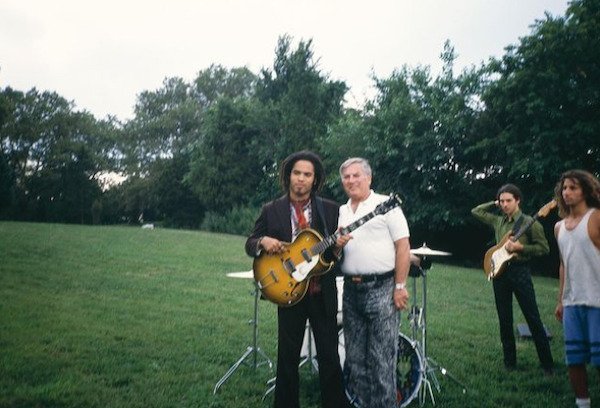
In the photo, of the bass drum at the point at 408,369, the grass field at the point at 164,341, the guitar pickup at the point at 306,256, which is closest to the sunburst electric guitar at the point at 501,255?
the grass field at the point at 164,341

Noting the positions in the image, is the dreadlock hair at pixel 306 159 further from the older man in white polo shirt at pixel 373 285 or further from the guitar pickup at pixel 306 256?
the guitar pickup at pixel 306 256

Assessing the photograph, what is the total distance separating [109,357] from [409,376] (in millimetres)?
3835

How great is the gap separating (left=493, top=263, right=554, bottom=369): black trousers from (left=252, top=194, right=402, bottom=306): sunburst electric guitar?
9.96 feet

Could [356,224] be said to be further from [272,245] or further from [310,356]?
[310,356]

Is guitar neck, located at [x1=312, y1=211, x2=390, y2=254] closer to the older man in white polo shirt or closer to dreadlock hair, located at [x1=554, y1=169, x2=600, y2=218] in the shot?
the older man in white polo shirt

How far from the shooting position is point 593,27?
56.3 ft

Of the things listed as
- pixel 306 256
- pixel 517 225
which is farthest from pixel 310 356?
pixel 517 225

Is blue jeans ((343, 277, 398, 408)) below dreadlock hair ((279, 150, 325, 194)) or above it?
below

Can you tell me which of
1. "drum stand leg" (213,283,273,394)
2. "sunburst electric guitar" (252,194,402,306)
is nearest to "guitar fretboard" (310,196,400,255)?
"sunburst electric guitar" (252,194,402,306)

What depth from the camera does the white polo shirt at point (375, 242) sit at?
3.83m

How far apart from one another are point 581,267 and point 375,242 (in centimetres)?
193

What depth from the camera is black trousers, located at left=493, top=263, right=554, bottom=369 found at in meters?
5.72

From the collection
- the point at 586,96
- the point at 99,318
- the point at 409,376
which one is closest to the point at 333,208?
the point at 409,376

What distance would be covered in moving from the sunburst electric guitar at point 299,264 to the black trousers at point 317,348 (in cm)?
14
